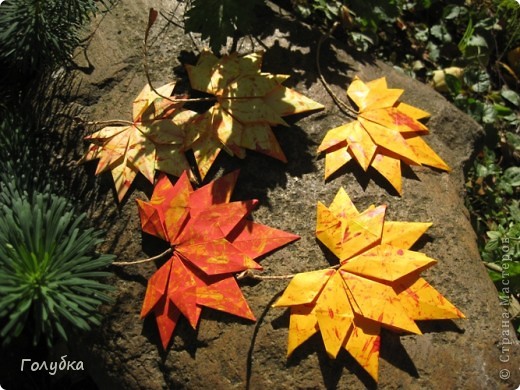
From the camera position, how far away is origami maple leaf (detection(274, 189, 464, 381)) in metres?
1.24

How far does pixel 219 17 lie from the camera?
1.39 metres

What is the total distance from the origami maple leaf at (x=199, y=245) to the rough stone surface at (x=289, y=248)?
0.03 meters

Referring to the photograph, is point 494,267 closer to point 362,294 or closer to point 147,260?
point 362,294

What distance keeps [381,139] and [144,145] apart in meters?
0.63

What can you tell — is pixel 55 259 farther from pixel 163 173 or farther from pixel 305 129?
pixel 305 129

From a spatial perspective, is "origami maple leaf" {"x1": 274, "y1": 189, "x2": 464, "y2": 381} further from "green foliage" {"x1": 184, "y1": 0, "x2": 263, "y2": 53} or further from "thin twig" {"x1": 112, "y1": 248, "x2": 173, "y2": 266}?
"green foliage" {"x1": 184, "y1": 0, "x2": 263, "y2": 53}

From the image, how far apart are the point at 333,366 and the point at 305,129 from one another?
0.63 m

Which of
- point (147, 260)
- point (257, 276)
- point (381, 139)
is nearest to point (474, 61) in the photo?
point (381, 139)

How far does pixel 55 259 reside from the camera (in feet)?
3.57

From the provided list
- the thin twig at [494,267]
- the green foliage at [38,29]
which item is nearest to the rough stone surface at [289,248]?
the green foliage at [38,29]

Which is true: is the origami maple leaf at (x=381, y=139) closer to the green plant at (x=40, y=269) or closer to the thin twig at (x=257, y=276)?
the thin twig at (x=257, y=276)

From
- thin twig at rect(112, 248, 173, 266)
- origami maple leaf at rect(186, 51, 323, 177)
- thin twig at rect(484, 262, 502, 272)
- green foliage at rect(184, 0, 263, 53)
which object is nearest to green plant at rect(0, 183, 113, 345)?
thin twig at rect(112, 248, 173, 266)

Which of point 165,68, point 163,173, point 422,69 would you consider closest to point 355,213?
point 163,173

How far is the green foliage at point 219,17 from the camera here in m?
1.38
